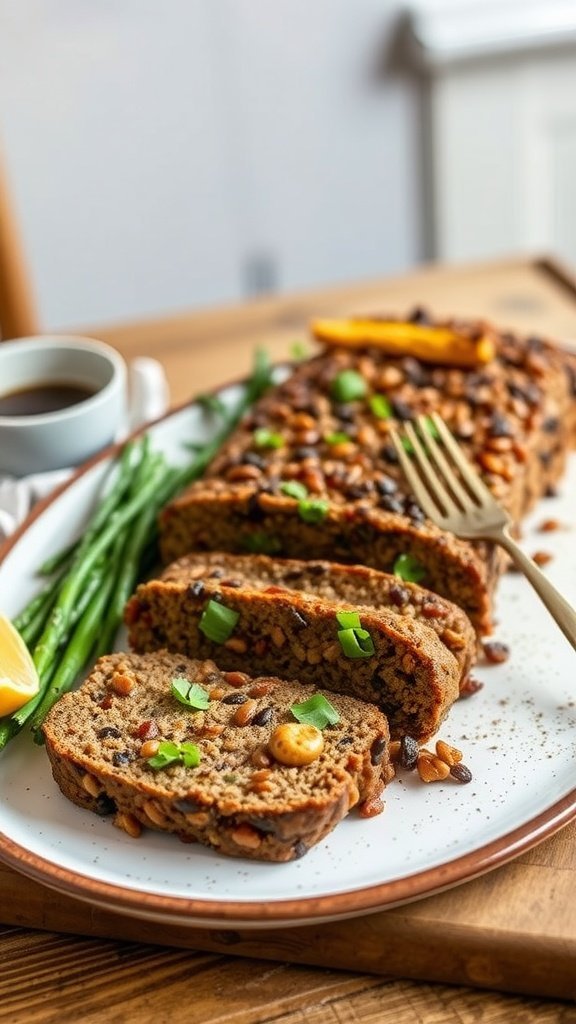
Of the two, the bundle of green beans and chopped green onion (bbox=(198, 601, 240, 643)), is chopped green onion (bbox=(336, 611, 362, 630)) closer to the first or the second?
chopped green onion (bbox=(198, 601, 240, 643))

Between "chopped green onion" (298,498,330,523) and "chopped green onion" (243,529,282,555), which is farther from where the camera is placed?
"chopped green onion" (243,529,282,555)

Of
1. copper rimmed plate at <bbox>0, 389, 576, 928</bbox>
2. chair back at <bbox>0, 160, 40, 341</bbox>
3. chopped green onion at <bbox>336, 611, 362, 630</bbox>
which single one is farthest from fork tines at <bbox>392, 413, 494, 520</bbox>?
chair back at <bbox>0, 160, 40, 341</bbox>

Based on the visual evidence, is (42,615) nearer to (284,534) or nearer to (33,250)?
(284,534)

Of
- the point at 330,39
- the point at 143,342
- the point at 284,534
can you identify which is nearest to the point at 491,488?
the point at 284,534

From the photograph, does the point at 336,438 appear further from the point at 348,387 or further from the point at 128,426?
the point at 128,426

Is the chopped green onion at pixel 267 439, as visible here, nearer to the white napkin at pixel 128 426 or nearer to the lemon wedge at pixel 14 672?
the white napkin at pixel 128 426

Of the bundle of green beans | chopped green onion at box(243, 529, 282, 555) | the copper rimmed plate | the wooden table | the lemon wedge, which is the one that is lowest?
the wooden table

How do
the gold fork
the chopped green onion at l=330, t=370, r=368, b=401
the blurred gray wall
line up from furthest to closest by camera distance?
1. the blurred gray wall
2. the chopped green onion at l=330, t=370, r=368, b=401
3. the gold fork
